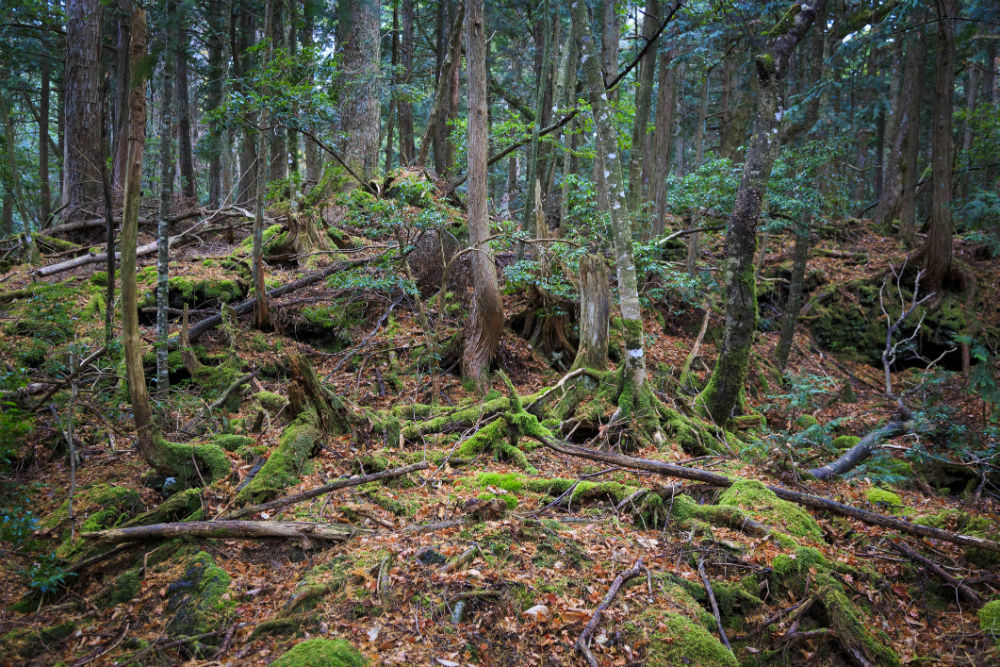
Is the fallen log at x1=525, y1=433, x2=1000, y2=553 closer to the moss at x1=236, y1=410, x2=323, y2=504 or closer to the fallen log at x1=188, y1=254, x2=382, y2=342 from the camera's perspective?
the moss at x1=236, y1=410, x2=323, y2=504

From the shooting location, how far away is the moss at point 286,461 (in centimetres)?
467

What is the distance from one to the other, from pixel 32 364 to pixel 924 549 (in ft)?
32.1

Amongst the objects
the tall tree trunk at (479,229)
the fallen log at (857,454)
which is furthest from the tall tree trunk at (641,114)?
the fallen log at (857,454)

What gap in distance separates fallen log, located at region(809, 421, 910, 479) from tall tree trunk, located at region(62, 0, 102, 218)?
13.9m

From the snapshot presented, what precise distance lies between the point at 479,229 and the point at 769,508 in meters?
5.45

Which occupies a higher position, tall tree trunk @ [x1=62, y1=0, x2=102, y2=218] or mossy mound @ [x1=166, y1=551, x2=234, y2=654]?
tall tree trunk @ [x1=62, y1=0, x2=102, y2=218]

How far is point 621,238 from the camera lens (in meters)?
7.08

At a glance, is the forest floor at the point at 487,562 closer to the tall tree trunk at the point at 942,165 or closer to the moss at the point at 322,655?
the moss at the point at 322,655

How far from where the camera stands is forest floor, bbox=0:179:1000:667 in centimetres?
322

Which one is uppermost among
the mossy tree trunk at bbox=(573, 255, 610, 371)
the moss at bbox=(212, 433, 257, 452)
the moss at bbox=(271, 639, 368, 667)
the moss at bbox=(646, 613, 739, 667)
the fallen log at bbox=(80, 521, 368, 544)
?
the mossy tree trunk at bbox=(573, 255, 610, 371)

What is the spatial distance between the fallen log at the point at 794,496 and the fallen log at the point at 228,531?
2.77m

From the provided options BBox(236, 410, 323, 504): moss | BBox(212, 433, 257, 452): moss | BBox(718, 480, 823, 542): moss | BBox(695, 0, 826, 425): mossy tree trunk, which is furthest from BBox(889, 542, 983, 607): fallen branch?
BBox(212, 433, 257, 452): moss

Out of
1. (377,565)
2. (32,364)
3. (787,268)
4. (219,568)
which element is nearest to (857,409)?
(787,268)

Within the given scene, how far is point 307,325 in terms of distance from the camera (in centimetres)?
956
